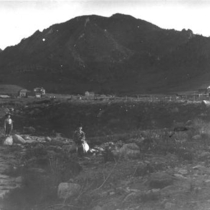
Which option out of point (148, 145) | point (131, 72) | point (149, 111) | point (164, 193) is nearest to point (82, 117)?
point (149, 111)

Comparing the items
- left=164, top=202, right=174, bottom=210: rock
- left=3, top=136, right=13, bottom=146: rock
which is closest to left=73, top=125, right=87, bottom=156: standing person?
left=3, top=136, right=13, bottom=146: rock

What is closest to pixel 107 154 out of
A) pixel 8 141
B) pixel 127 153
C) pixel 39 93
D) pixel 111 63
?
pixel 127 153

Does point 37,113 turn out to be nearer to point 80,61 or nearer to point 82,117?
point 82,117

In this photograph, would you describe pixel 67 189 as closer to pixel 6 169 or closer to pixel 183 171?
pixel 183 171

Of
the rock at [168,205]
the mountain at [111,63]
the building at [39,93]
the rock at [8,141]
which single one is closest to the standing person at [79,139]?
the rock at [8,141]

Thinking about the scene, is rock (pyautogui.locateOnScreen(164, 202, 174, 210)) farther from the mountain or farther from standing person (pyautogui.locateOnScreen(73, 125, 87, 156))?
the mountain
